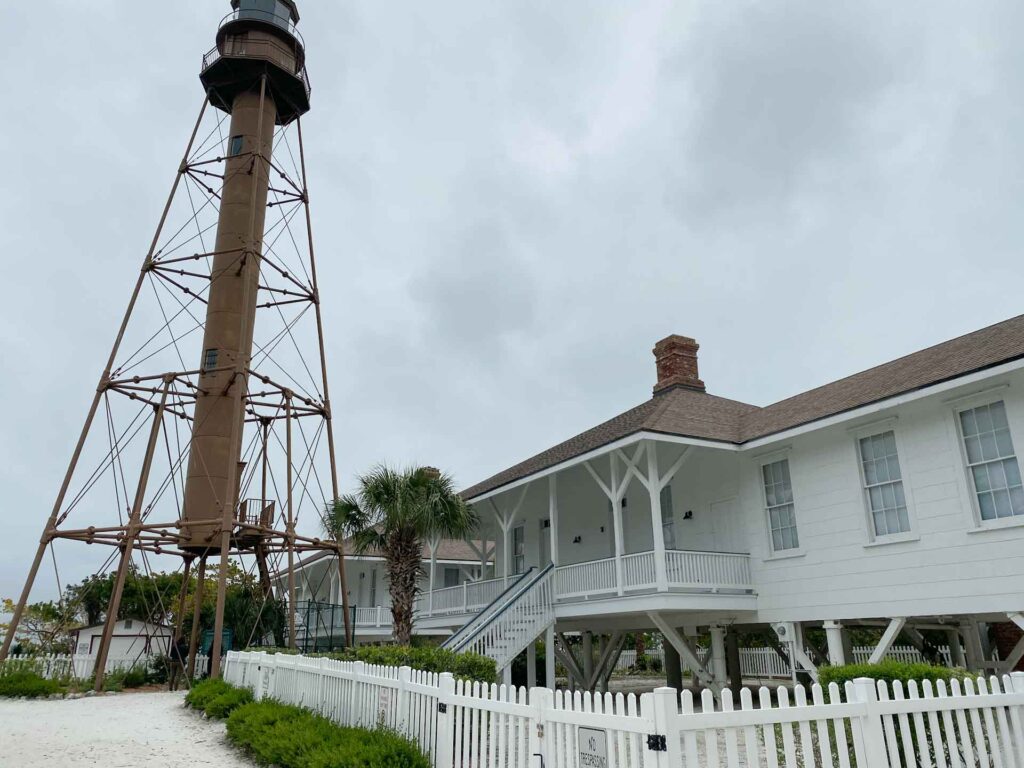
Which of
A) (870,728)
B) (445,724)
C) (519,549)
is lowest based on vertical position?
(445,724)

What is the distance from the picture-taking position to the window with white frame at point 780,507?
14.9 meters

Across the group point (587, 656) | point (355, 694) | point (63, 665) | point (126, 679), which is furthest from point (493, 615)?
point (63, 665)

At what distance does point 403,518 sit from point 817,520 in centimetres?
901

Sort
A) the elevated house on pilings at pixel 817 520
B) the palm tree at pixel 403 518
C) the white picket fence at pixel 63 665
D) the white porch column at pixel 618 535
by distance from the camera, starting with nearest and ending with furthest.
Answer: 1. the elevated house on pilings at pixel 817 520
2. the white porch column at pixel 618 535
3. the palm tree at pixel 403 518
4. the white picket fence at pixel 63 665

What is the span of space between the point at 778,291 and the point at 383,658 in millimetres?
15083

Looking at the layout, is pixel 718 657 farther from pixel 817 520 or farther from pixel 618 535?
pixel 817 520

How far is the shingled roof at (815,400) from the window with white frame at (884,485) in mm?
892

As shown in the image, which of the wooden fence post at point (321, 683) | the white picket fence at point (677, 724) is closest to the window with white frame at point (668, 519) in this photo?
the white picket fence at point (677, 724)

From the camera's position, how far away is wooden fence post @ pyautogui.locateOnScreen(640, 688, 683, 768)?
518cm

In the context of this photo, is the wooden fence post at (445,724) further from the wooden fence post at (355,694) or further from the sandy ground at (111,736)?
the sandy ground at (111,736)

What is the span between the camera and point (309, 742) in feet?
28.9

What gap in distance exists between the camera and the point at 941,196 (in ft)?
54.5

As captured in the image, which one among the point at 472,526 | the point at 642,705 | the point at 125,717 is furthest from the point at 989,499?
the point at 125,717

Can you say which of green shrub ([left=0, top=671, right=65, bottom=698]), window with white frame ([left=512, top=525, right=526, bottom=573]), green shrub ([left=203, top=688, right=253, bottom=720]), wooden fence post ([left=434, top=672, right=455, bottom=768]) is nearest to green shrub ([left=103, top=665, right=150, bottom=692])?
green shrub ([left=0, top=671, right=65, bottom=698])
